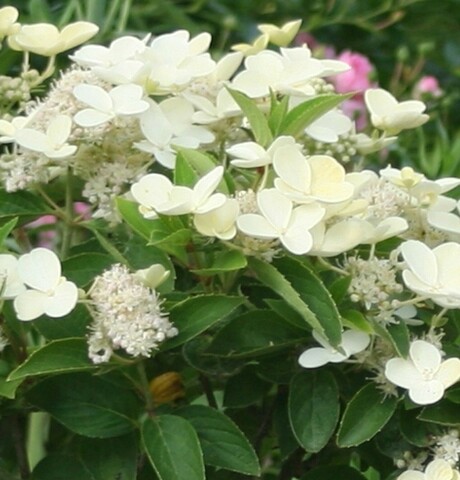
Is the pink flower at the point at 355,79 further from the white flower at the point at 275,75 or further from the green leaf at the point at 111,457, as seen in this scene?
the green leaf at the point at 111,457

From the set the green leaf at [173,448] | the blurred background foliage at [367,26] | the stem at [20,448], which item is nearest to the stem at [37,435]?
the stem at [20,448]

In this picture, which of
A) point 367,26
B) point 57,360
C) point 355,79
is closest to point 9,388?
point 57,360

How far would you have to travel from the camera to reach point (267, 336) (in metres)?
0.66

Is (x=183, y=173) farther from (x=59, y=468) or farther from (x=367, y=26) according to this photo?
(x=367, y=26)

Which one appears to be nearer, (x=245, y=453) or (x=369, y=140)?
(x=245, y=453)

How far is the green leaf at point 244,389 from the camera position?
0.71 meters

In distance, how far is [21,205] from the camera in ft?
2.39

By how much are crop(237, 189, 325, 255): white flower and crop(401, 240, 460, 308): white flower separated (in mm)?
58

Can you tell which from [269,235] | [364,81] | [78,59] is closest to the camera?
[269,235]

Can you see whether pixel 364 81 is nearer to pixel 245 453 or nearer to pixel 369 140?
pixel 369 140

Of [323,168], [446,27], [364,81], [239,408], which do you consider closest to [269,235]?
[323,168]

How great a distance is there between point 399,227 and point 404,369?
82 mm

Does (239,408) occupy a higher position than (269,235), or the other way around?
(269,235)

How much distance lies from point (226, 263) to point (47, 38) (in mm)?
253
